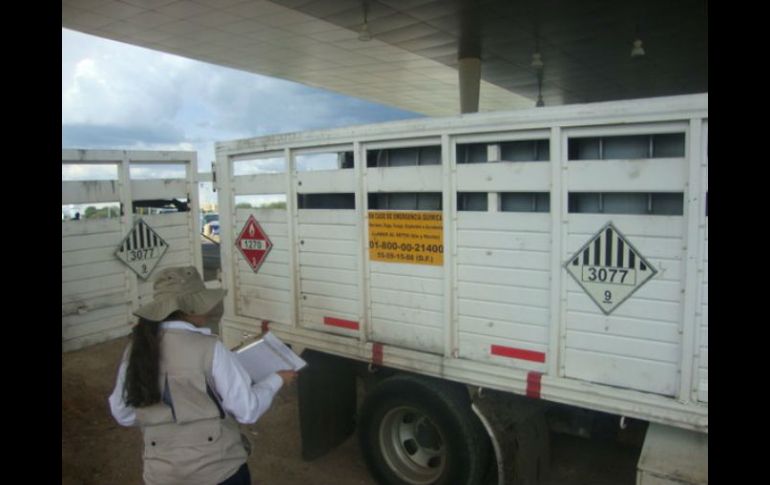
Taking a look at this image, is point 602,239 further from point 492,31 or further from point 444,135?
point 492,31

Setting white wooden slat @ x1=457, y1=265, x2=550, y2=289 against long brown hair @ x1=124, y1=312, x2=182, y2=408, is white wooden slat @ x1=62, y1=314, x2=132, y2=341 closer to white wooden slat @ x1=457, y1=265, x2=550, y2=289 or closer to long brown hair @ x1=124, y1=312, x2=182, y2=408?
long brown hair @ x1=124, y1=312, x2=182, y2=408

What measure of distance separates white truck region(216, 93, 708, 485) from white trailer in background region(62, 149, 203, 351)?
2.98 meters

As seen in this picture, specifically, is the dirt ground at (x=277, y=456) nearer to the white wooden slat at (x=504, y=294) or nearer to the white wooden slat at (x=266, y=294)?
the white wooden slat at (x=266, y=294)

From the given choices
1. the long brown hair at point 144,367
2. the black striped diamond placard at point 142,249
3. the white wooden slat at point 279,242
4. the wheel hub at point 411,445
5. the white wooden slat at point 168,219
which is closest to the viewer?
the long brown hair at point 144,367

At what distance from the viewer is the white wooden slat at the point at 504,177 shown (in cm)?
333

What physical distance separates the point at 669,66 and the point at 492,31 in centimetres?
724

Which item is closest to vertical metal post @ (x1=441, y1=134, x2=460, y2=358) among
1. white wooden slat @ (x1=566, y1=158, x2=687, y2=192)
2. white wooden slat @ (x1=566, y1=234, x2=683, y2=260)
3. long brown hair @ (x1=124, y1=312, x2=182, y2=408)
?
white wooden slat @ (x1=566, y1=158, x2=687, y2=192)

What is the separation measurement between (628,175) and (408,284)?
1.60 metres

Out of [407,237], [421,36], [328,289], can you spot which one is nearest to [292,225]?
[328,289]

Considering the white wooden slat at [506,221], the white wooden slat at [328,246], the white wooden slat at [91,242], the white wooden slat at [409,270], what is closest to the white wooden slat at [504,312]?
the white wooden slat at [409,270]

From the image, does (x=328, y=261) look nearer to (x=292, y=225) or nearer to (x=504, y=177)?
(x=292, y=225)

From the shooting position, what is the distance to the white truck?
9.78ft

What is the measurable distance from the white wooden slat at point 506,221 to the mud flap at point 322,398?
1.76 m
